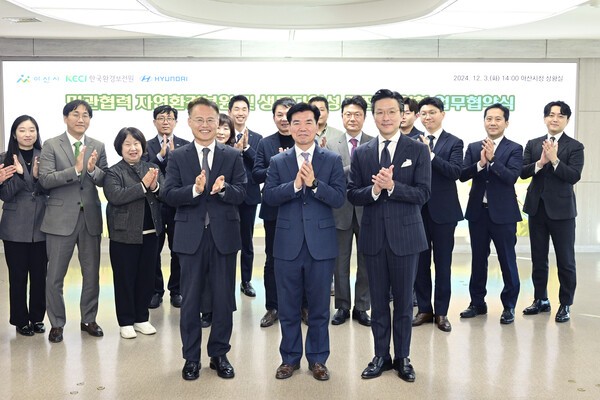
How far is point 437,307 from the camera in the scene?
Result: 6168mm

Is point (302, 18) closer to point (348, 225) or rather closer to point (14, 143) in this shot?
point (348, 225)

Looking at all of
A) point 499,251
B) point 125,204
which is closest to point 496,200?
point 499,251

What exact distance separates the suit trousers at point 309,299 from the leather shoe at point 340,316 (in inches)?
52.7

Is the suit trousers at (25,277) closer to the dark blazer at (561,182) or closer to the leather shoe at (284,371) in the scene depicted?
the leather shoe at (284,371)

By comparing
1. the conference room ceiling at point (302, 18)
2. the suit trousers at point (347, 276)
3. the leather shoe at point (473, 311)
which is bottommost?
the leather shoe at point (473, 311)

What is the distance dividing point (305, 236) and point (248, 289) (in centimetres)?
293

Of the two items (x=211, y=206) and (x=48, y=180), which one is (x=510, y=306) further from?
(x=48, y=180)

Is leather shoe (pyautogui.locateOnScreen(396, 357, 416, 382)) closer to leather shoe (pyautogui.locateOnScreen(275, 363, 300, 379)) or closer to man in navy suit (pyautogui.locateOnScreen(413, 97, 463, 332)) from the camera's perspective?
leather shoe (pyautogui.locateOnScreen(275, 363, 300, 379))

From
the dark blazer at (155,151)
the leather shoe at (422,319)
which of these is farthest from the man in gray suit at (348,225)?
the dark blazer at (155,151)

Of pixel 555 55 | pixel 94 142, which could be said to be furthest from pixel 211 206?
pixel 555 55

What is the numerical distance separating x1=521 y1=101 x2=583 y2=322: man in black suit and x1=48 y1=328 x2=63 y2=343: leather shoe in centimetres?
417

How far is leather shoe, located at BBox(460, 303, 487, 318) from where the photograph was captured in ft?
21.4

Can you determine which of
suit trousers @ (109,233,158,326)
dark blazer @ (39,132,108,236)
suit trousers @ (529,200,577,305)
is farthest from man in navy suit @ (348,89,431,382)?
dark blazer @ (39,132,108,236)

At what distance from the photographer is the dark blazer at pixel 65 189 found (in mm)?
5641
